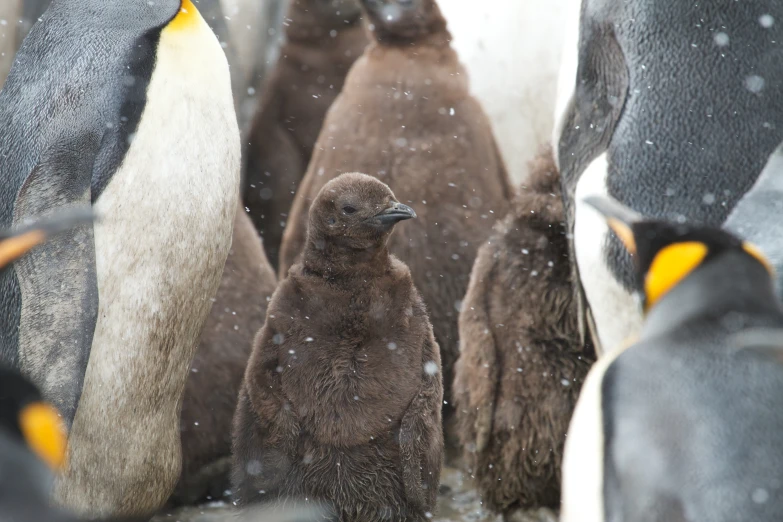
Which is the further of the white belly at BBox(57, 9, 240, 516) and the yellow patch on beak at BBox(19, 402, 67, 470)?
the white belly at BBox(57, 9, 240, 516)

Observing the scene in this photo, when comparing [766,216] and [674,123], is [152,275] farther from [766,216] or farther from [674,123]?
[766,216]

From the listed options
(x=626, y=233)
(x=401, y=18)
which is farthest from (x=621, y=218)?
(x=401, y=18)

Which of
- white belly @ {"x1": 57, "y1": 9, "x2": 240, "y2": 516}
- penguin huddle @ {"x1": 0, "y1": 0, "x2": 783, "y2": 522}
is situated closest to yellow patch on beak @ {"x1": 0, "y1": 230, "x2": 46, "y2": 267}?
penguin huddle @ {"x1": 0, "y1": 0, "x2": 783, "y2": 522}

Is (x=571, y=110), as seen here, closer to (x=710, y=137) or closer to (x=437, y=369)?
(x=710, y=137)

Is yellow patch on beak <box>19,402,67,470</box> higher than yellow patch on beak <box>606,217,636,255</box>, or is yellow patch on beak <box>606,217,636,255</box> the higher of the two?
yellow patch on beak <box>606,217,636,255</box>

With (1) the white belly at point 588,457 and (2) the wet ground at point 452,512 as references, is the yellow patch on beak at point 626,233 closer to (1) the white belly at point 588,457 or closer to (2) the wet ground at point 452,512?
(1) the white belly at point 588,457

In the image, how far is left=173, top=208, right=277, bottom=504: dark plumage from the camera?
99.6 inches

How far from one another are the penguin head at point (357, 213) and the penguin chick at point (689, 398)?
28.5 inches

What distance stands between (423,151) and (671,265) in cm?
153

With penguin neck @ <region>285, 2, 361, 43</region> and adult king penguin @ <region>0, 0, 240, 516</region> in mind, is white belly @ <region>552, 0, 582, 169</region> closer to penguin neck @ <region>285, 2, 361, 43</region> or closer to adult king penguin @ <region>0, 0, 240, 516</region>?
adult king penguin @ <region>0, 0, 240, 516</region>

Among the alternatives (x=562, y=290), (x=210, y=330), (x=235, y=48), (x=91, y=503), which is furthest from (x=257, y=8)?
(x=91, y=503)

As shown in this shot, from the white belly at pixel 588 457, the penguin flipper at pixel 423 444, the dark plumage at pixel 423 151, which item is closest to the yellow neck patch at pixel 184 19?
the dark plumage at pixel 423 151

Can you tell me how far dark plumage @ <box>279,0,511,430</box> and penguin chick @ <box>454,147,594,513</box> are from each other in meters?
0.29

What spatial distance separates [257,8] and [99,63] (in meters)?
2.07
